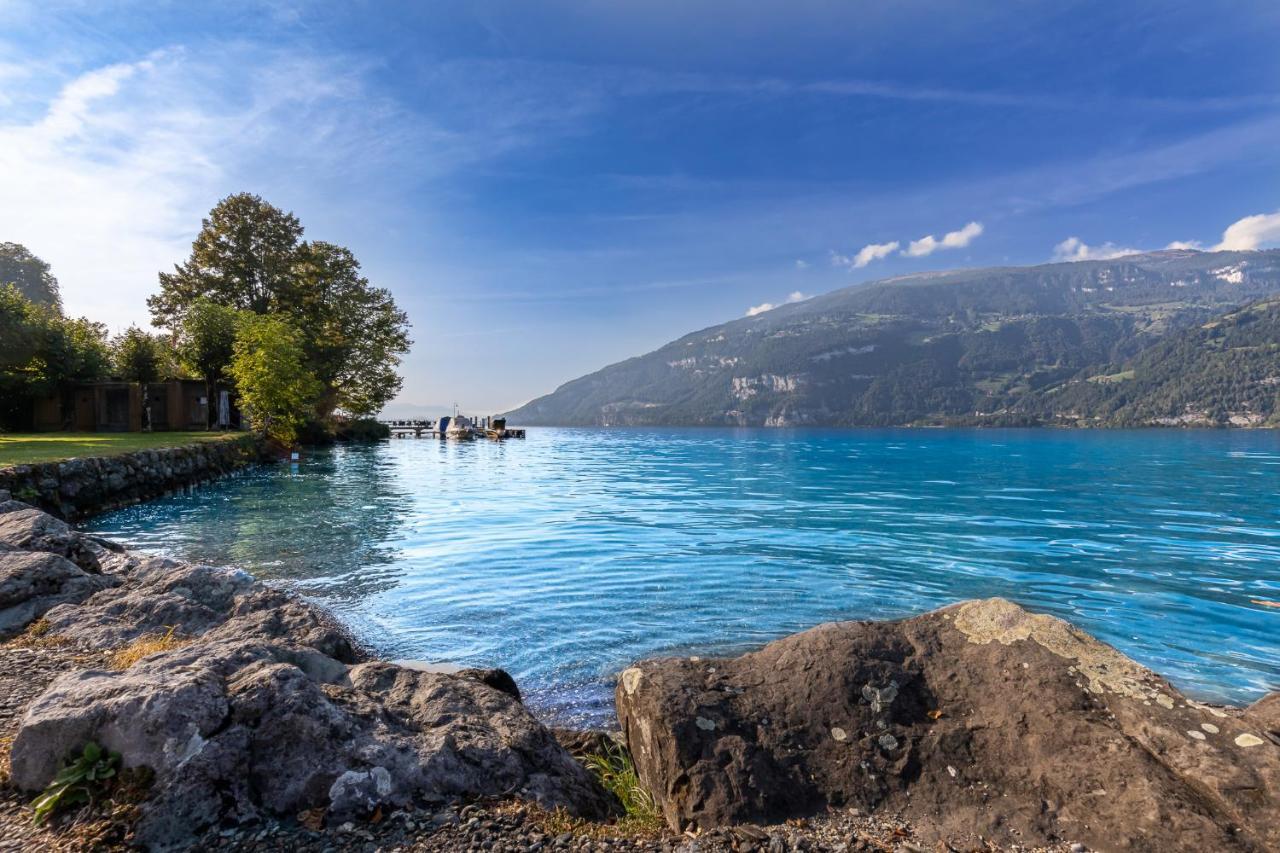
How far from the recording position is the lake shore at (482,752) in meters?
3.34

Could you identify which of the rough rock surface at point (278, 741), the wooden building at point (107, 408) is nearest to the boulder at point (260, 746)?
the rough rock surface at point (278, 741)

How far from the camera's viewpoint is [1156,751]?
3.98 meters

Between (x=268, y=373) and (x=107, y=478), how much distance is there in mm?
20109

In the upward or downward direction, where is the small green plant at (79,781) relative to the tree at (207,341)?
downward

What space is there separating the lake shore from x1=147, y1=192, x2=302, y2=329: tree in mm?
63307

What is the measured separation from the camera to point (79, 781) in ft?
11.0

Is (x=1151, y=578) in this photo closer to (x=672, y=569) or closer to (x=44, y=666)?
(x=672, y=569)

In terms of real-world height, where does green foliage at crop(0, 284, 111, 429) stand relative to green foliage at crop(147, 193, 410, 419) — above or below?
below

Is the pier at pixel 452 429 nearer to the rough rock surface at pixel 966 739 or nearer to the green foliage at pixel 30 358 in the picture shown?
the green foliage at pixel 30 358

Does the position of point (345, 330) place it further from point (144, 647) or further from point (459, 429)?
point (144, 647)

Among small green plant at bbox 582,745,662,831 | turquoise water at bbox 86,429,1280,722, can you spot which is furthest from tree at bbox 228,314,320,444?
small green plant at bbox 582,745,662,831

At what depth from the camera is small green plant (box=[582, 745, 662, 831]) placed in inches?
171

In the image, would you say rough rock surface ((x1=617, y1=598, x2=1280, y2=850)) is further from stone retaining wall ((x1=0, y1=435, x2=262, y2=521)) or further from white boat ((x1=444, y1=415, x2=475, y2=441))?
white boat ((x1=444, y1=415, x2=475, y2=441))

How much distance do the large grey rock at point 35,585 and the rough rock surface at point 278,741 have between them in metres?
4.32
